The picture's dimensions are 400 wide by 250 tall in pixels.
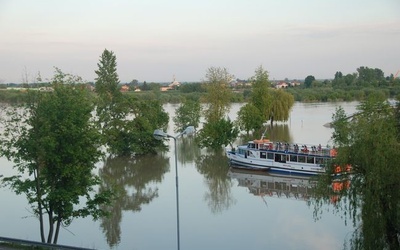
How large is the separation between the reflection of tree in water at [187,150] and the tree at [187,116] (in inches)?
87.2

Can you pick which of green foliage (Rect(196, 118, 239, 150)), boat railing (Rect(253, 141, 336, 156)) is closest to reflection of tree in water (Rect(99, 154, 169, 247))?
green foliage (Rect(196, 118, 239, 150))

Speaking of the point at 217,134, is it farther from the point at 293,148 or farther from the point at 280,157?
the point at 293,148

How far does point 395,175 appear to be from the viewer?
1213 centimetres

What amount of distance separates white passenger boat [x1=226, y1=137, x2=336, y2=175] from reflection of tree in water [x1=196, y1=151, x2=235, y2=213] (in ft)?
5.19

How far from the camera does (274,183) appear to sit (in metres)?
31.4

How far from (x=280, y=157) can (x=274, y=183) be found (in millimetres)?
3361

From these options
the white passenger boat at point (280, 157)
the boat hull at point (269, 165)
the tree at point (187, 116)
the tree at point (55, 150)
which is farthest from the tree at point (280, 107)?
the tree at point (55, 150)

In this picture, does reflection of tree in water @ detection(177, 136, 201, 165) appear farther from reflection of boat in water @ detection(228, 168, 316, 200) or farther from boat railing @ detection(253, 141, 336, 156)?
boat railing @ detection(253, 141, 336, 156)

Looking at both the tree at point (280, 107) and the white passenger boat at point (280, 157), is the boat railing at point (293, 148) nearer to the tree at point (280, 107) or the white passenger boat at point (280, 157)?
the white passenger boat at point (280, 157)

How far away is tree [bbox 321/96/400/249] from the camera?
12164 millimetres

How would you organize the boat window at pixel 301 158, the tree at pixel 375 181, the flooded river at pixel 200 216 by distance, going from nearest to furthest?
the tree at pixel 375 181
the flooded river at pixel 200 216
the boat window at pixel 301 158

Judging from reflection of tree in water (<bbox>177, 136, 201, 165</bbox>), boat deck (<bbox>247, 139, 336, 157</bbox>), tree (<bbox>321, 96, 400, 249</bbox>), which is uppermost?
tree (<bbox>321, 96, 400, 249</bbox>)

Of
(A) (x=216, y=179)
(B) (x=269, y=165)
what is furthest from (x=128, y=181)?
(B) (x=269, y=165)

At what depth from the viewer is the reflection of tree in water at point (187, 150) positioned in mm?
39062
